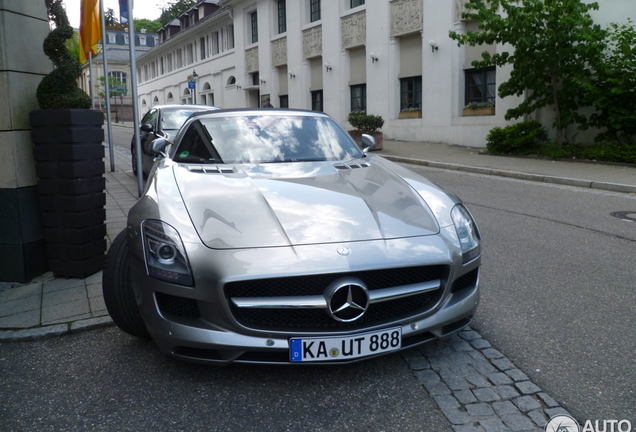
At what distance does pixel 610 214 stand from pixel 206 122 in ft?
19.8

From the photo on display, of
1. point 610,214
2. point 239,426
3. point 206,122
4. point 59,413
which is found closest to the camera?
point 239,426

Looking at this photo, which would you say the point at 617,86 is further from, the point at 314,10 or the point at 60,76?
the point at 314,10

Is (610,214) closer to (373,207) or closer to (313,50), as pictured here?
(373,207)

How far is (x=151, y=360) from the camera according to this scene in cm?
333

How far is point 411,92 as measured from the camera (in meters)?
22.7

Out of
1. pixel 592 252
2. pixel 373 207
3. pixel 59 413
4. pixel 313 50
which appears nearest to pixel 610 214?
pixel 592 252

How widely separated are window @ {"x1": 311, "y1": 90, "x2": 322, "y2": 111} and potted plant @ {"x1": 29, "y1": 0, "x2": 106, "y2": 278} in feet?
81.4

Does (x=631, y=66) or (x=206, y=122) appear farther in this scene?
(x=631, y=66)

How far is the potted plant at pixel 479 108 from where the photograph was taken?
18.7 metres

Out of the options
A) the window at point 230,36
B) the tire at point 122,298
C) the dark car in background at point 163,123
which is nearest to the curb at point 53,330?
the tire at point 122,298

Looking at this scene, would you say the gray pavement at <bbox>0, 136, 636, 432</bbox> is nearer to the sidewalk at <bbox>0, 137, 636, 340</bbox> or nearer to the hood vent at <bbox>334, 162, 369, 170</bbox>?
the sidewalk at <bbox>0, 137, 636, 340</bbox>

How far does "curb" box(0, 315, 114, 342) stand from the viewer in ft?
12.4

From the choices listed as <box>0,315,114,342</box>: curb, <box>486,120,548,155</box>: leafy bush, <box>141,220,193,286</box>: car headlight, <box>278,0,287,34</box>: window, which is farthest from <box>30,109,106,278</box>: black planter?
<box>278,0,287,34</box>: window

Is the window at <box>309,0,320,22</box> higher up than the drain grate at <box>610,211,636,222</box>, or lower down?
higher up
